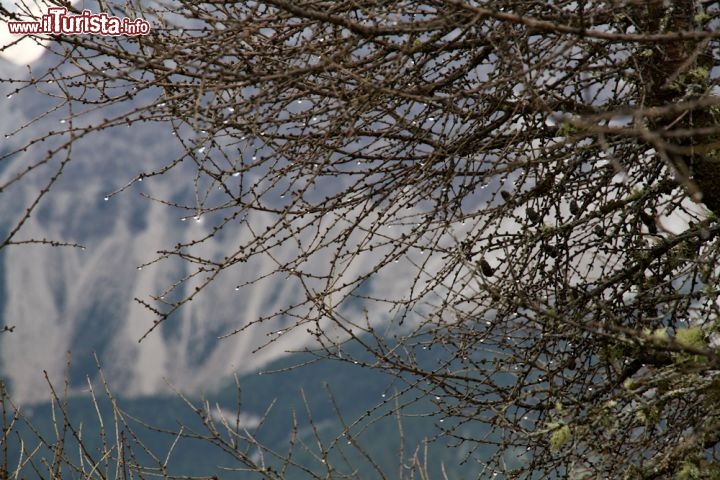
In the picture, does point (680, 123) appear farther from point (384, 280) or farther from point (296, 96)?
point (384, 280)

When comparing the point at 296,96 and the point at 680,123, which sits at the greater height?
the point at 296,96

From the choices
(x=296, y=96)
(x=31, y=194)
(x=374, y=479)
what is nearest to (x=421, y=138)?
(x=296, y=96)

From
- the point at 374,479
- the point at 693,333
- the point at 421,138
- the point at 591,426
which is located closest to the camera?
the point at 591,426

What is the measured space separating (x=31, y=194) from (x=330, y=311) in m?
118

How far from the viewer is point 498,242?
491 centimetres

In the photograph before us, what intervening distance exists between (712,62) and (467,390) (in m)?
2.52

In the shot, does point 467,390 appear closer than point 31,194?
Yes

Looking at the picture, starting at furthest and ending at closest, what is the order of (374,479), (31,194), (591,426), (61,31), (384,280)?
(384,280) → (31,194) → (374,479) → (61,31) → (591,426)

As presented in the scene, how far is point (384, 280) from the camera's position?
417 ft

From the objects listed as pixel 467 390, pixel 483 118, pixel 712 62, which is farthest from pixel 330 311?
pixel 712 62

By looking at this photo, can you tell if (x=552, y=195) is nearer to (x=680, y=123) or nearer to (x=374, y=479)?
(x=680, y=123)

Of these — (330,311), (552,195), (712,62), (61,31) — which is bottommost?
(330,311)

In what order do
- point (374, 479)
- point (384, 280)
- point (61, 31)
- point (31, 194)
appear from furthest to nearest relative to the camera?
point (384, 280) → point (31, 194) → point (374, 479) → point (61, 31)

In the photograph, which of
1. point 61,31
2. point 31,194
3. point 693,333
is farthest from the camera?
point 31,194
